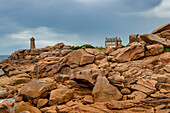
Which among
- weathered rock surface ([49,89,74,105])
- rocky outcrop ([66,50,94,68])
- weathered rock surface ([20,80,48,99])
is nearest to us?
weathered rock surface ([49,89,74,105])

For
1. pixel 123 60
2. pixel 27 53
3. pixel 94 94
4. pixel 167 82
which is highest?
pixel 27 53

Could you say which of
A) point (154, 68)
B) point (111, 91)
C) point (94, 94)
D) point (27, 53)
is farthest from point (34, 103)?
point (27, 53)

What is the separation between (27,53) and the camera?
196 feet

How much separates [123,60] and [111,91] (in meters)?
8.11

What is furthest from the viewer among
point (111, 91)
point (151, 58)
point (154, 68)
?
point (151, 58)

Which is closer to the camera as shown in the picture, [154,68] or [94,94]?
[94,94]

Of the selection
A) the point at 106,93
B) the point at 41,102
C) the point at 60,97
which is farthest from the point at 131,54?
the point at 41,102

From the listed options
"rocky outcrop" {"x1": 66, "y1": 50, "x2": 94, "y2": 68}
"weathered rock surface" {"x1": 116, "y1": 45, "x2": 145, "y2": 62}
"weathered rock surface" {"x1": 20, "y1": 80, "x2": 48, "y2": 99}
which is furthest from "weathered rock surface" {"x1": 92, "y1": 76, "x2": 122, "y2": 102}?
"rocky outcrop" {"x1": 66, "y1": 50, "x2": 94, "y2": 68}

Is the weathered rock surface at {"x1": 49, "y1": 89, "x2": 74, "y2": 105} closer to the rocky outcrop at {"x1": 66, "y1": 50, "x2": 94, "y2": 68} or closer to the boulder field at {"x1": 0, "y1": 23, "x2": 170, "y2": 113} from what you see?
the boulder field at {"x1": 0, "y1": 23, "x2": 170, "y2": 113}

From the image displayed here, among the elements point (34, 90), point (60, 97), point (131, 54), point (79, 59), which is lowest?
point (60, 97)

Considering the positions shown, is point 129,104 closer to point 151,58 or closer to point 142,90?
point 142,90

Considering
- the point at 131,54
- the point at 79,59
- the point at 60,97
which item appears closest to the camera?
the point at 60,97

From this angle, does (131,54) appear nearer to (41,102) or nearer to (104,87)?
(104,87)

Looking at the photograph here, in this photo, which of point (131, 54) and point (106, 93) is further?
point (131, 54)
